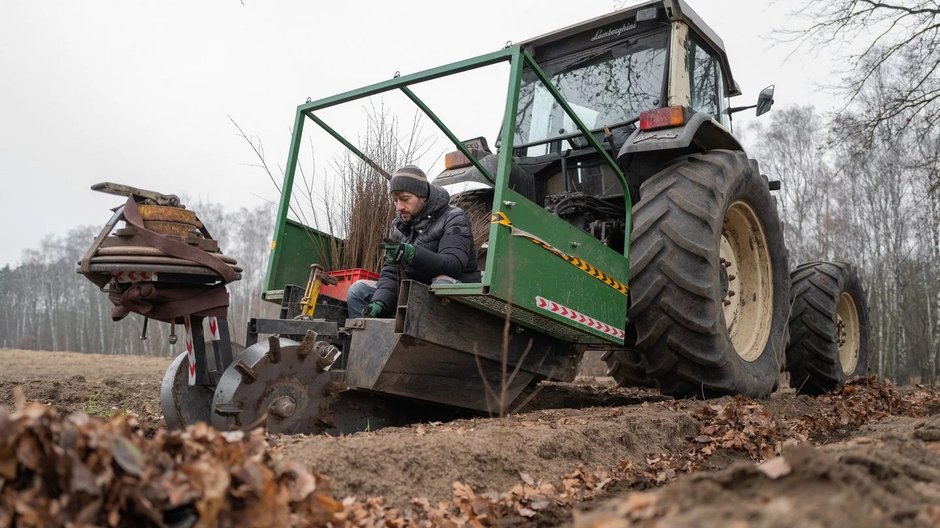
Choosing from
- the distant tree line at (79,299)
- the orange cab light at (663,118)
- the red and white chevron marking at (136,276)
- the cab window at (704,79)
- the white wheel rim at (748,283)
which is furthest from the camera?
the distant tree line at (79,299)

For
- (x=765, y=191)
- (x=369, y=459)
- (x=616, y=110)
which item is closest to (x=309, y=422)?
(x=369, y=459)

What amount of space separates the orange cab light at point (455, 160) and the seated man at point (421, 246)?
3.77 feet

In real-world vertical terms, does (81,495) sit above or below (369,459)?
above

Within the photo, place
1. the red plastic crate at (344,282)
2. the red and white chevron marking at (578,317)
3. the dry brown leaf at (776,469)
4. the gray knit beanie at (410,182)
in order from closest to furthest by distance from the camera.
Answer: the dry brown leaf at (776,469) → the red and white chevron marking at (578,317) → the gray knit beanie at (410,182) → the red plastic crate at (344,282)

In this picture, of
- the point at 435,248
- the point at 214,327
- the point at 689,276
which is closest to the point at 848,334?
the point at 689,276

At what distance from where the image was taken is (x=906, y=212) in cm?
2267

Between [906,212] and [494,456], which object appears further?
[906,212]

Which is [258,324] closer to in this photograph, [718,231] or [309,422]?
[309,422]

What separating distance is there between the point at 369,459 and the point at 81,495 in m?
1.15

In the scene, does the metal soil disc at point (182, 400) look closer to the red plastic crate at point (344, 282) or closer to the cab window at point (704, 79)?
the red plastic crate at point (344, 282)

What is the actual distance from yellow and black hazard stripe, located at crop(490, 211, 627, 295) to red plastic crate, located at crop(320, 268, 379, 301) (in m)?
1.24

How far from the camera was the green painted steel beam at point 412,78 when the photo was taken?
11.6 feet

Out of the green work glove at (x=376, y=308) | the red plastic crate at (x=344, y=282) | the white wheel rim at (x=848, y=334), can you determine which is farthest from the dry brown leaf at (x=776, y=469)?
the white wheel rim at (x=848, y=334)

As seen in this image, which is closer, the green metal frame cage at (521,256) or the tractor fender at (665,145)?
the green metal frame cage at (521,256)
